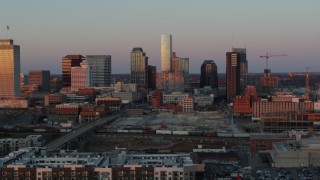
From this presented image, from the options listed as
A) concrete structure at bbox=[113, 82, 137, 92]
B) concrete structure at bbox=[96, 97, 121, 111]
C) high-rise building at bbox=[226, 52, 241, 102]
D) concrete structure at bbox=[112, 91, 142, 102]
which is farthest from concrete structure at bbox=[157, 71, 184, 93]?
concrete structure at bbox=[96, 97, 121, 111]

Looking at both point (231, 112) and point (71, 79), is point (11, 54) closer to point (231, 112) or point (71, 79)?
point (71, 79)

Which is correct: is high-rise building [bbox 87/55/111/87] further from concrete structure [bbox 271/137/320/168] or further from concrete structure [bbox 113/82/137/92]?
concrete structure [bbox 271/137/320/168]

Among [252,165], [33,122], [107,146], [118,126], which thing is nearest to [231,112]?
[118,126]

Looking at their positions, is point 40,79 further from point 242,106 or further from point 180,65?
point 242,106

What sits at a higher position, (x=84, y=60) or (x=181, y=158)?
(x=84, y=60)

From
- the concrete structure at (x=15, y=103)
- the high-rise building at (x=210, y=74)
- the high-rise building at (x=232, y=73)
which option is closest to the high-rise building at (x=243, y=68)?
the high-rise building at (x=210, y=74)

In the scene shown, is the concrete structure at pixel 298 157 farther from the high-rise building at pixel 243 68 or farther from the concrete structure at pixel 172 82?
the concrete structure at pixel 172 82
